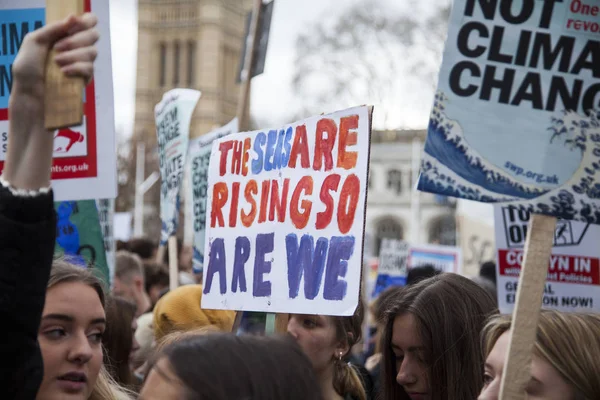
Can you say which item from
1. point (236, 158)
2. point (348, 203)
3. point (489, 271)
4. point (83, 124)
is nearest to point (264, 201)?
point (236, 158)

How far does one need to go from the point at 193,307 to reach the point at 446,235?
54.1 m

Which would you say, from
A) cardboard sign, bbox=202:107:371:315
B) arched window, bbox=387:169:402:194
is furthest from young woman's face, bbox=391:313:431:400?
arched window, bbox=387:169:402:194

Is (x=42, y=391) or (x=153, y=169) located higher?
(x=42, y=391)

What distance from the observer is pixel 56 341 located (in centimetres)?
263

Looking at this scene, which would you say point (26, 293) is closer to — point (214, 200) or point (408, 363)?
point (408, 363)

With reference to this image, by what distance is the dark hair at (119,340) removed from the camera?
4160 millimetres

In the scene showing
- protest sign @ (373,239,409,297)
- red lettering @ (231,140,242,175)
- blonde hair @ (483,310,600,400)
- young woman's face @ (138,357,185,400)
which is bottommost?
protest sign @ (373,239,409,297)

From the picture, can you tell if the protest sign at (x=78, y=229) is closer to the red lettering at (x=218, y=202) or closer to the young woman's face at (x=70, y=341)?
the red lettering at (x=218, y=202)

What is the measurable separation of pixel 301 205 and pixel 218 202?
494 mm

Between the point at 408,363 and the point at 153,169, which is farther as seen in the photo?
the point at 153,169

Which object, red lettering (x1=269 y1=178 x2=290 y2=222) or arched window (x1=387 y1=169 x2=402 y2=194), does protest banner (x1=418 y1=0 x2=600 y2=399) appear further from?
arched window (x1=387 y1=169 x2=402 y2=194)

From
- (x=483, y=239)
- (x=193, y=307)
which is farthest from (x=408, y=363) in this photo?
(x=483, y=239)

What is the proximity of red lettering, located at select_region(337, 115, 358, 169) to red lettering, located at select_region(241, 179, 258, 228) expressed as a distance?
431 millimetres

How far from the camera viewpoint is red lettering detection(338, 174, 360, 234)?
3.40 metres
